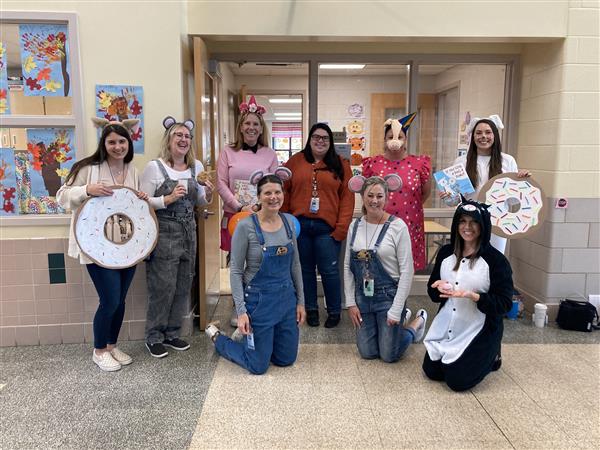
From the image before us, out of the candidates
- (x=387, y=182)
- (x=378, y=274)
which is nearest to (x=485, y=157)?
(x=387, y=182)

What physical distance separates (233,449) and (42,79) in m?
2.58

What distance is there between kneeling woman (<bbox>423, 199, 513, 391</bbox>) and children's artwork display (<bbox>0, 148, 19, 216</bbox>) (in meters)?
2.76

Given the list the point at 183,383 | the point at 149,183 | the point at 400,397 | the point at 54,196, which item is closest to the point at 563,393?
the point at 400,397

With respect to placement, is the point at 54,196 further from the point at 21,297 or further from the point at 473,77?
the point at 473,77

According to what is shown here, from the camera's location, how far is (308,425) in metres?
Result: 2.38

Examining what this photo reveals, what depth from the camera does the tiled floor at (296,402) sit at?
7.47ft

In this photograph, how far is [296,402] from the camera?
2.60 m

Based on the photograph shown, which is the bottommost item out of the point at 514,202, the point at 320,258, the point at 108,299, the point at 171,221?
the point at 108,299

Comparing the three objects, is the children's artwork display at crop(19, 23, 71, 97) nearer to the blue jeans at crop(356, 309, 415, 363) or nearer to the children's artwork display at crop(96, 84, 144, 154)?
the children's artwork display at crop(96, 84, 144, 154)

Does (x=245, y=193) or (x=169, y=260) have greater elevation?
(x=245, y=193)

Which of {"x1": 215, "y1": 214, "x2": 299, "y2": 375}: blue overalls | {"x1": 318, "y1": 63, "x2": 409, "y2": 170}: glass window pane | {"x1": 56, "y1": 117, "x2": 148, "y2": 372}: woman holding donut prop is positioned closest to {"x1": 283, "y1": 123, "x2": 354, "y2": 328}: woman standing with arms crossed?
{"x1": 215, "y1": 214, "x2": 299, "y2": 375}: blue overalls

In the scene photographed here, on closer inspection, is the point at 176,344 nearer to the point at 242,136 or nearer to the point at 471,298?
the point at 242,136

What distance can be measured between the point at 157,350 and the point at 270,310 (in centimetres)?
85

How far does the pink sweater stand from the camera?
3447mm
